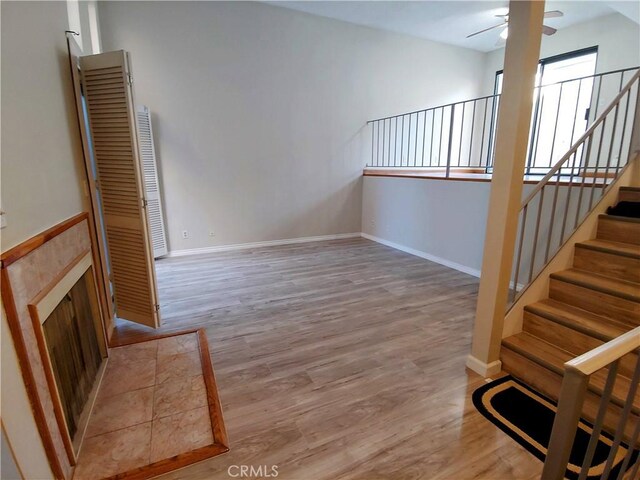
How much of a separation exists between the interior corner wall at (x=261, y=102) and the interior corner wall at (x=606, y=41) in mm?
1698

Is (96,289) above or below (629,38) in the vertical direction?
below

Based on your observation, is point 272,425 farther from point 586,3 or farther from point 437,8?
point 586,3

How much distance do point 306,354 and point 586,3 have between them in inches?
236

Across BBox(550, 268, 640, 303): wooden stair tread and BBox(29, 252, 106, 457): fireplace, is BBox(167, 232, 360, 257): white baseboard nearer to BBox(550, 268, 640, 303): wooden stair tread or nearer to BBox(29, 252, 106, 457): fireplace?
BBox(29, 252, 106, 457): fireplace

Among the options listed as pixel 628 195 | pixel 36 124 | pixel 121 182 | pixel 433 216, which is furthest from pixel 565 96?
pixel 36 124

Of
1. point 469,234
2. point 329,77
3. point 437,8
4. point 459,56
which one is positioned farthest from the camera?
point 459,56

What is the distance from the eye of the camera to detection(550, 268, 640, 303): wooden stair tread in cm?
202

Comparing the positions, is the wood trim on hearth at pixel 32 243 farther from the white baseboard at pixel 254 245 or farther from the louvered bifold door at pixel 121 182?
the white baseboard at pixel 254 245

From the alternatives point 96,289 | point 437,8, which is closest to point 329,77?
point 437,8

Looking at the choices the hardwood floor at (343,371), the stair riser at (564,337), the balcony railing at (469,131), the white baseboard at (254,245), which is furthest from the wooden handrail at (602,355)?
the white baseboard at (254,245)

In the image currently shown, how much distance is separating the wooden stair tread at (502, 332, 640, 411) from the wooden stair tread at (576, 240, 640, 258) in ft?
2.72

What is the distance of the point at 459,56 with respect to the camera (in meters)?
6.34

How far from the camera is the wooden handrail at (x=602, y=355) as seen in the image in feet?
2.90

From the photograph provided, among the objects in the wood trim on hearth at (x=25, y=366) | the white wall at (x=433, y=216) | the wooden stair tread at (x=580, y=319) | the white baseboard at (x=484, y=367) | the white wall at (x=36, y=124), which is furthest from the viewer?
the white wall at (x=433, y=216)
